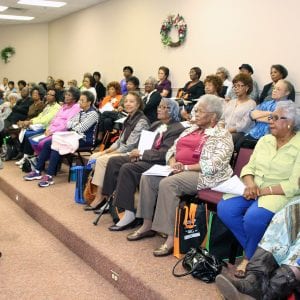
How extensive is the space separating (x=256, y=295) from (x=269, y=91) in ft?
12.5

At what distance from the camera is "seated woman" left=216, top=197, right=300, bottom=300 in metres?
1.90

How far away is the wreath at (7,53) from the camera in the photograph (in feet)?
44.7

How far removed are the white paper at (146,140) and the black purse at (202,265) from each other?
1.28 metres

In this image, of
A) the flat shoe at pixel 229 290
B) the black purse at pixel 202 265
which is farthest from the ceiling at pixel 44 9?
the flat shoe at pixel 229 290

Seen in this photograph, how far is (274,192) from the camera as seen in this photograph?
2391 mm

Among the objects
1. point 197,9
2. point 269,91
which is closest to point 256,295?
point 269,91

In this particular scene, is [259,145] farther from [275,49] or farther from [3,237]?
[275,49]

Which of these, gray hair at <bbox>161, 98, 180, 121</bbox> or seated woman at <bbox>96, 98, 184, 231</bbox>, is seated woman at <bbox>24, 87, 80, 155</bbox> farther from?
gray hair at <bbox>161, 98, 180, 121</bbox>

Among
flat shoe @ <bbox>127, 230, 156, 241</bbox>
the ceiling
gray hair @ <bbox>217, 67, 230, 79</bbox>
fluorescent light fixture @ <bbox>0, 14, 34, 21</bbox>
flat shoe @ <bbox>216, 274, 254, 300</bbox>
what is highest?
the ceiling

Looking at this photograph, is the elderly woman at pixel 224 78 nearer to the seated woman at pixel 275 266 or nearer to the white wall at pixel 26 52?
the seated woman at pixel 275 266

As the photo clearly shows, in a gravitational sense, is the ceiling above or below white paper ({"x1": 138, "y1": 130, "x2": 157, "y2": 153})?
above

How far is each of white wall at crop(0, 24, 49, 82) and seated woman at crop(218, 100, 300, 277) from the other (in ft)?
39.9

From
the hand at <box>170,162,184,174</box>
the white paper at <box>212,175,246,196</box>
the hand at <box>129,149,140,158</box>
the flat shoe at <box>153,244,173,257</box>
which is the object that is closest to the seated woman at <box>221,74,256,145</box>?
the hand at <box>129,149,140,158</box>

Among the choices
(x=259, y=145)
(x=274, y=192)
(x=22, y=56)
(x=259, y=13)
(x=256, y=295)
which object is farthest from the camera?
(x=22, y=56)
